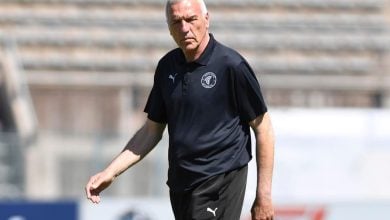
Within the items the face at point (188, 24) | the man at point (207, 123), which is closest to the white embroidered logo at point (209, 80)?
the man at point (207, 123)

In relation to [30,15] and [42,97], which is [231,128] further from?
[30,15]

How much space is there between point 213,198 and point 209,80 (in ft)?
1.57

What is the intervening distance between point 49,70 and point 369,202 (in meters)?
7.04

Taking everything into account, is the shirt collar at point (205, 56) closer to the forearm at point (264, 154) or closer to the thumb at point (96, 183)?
the forearm at point (264, 154)

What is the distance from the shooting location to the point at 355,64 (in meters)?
15.1

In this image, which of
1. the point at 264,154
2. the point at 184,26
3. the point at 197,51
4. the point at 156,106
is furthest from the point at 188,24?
the point at 264,154

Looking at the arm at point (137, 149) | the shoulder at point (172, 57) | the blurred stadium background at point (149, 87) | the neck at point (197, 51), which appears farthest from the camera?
the blurred stadium background at point (149, 87)

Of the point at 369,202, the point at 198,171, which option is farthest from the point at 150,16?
the point at 198,171

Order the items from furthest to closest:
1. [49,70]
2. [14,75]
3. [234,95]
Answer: [49,70] < [14,75] < [234,95]

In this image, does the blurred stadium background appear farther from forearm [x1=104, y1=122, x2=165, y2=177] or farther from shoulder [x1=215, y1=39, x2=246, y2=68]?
shoulder [x1=215, y1=39, x2=246, y2=68]

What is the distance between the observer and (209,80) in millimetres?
4430

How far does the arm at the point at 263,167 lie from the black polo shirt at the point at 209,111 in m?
0.06

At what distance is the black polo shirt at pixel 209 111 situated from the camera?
174 inches

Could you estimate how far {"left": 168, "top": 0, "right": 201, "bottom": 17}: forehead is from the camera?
14.2ft
